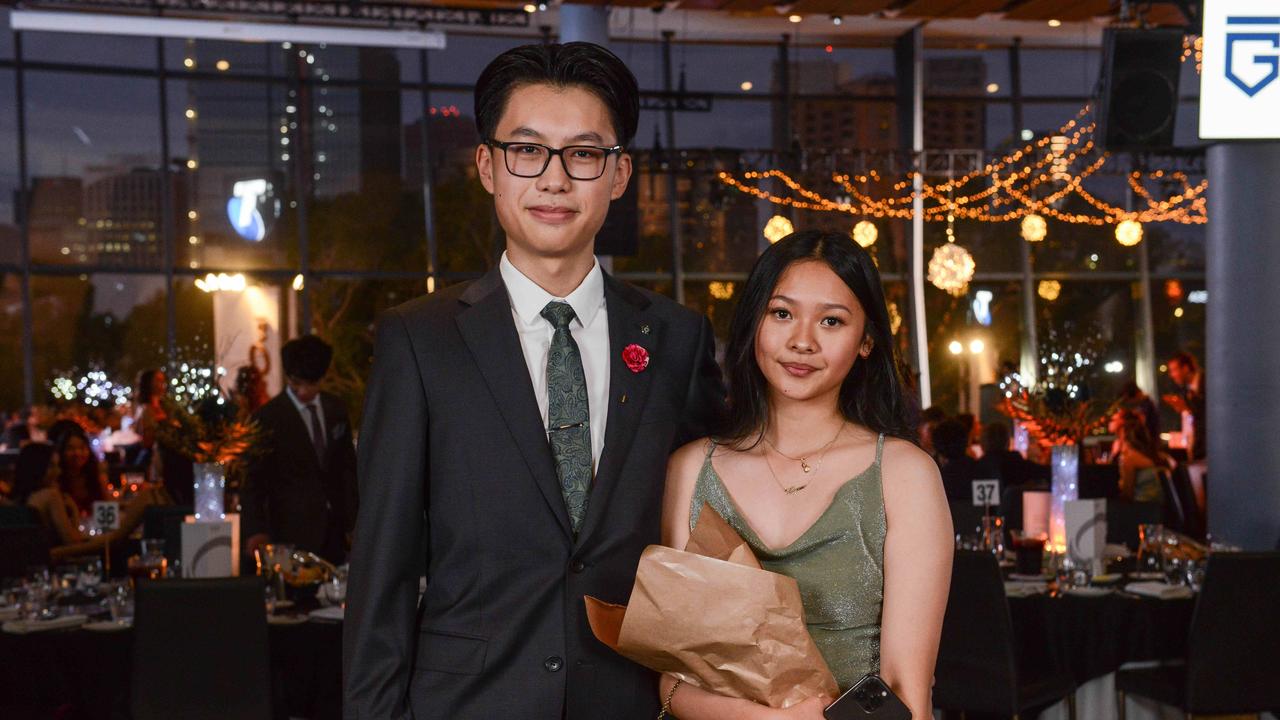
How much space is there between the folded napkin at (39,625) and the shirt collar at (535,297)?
10.00 ft

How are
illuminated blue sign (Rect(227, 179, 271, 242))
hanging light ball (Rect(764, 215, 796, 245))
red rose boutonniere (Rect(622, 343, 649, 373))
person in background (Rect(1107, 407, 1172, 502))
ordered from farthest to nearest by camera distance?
1. illuminated blue sign (Rect(227, 179, 271, 242))
2. hanging light ball (Rect(764, 215, 796, 245))
3. person in background (Rect(1107, 407, 1172, 502))
4. red rose boutonniere (Rect(622, 343, 649, 373))

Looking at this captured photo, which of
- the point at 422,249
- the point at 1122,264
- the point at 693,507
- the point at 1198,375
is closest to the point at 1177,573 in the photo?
the point at 693,507

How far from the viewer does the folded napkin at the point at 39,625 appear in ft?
14.5

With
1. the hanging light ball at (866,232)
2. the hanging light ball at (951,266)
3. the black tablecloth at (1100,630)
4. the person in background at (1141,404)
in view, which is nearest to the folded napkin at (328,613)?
the black tablecloth at (1100,630)

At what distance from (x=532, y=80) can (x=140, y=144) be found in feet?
39.2

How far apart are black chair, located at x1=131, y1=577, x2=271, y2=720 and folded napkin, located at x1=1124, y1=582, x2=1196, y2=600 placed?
3.15m

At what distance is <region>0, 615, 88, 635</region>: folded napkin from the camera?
443cm

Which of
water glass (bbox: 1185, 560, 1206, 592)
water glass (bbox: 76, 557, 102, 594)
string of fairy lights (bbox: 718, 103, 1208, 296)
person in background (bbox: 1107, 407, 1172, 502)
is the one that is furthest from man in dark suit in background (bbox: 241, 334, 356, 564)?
string of fairy lights (bbox: 718, 103, 1208, 296)

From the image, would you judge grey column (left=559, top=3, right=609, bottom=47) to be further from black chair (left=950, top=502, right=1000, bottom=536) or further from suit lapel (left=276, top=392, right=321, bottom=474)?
black chair (left=950, top=502, right=1000, bottom=536)

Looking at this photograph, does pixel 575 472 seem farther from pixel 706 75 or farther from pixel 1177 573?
pixel 706 75

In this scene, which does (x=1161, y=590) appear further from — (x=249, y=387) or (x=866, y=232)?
(x=866, y=232)

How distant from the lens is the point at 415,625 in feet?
6.72

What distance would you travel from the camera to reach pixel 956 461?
7293mm

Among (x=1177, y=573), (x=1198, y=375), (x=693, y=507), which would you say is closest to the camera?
(x=693, y=507)
